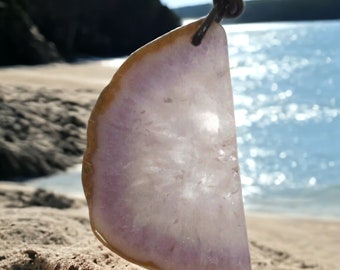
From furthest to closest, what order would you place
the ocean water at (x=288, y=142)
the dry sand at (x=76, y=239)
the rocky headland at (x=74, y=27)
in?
the rocky headland at (x=74, y=27) < the ocean water at (x=288, y=142) < the dry sand at (x=76, y=239)

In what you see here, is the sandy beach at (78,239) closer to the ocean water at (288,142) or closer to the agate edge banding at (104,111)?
the agate edge banding at (104,111)

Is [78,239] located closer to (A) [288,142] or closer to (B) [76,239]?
(B) [76,239]

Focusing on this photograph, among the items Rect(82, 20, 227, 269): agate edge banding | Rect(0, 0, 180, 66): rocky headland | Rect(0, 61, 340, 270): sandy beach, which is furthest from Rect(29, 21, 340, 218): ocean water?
Rect(0, 0, 180, 66): rocky headland

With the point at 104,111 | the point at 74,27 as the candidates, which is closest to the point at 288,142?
the point at 104,111

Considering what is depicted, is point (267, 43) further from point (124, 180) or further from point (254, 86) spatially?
point (124, 180)

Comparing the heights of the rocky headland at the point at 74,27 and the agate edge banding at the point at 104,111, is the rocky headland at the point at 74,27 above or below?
below

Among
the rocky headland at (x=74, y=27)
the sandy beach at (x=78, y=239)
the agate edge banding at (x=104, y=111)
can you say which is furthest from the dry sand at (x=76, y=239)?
the rocky headland at (x=74, y=27)

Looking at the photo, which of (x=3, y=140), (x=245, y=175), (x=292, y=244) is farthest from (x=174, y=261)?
(x=245, y=175)
